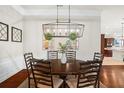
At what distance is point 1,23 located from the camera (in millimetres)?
4117

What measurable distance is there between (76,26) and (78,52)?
8.92 feet

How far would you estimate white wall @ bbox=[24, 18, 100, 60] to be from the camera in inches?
254

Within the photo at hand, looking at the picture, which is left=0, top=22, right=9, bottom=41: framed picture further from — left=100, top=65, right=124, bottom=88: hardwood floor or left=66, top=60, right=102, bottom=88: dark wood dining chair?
left=100, top=65, right=124, bottom=88: hardwood floor

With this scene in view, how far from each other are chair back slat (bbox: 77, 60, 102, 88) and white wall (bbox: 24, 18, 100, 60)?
3845 mm

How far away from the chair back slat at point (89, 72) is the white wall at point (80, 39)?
12.6 ft

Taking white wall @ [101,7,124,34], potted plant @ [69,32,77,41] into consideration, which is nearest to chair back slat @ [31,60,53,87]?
potted plant @ [69,32,77,41]

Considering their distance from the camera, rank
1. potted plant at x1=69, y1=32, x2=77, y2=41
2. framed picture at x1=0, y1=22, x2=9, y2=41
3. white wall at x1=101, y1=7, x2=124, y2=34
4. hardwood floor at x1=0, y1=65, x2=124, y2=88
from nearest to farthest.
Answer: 1. potted plant at x1=69, y1=32, x2=77, y2=41
2. hardwood floor at x1=0, y1=65, x2=124, y2=88
3. framed picture at x1=0, y1=22, x2=9, y2=41
4. white wall at x1=101, y1=7, x2=124, y2=34

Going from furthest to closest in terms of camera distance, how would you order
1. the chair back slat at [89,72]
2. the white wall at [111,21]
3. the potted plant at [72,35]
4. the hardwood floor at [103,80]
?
the white wall at [111,21] → the hardwood floor at [103,80] → the potted plant at [72,35] → the chair back slat at [89,72]

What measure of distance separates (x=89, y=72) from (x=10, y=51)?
10.1ft

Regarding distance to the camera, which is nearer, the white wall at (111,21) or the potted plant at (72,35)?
the potted plant at (72,35)

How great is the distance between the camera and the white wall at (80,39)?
645cm

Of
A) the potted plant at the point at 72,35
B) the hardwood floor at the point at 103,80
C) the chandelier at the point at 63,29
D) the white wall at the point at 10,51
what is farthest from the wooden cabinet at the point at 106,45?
→ the white wall at the point at 10,51

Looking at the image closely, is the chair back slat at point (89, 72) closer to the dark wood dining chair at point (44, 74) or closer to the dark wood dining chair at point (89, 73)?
the dark wood dining chair at point (89, 73)
